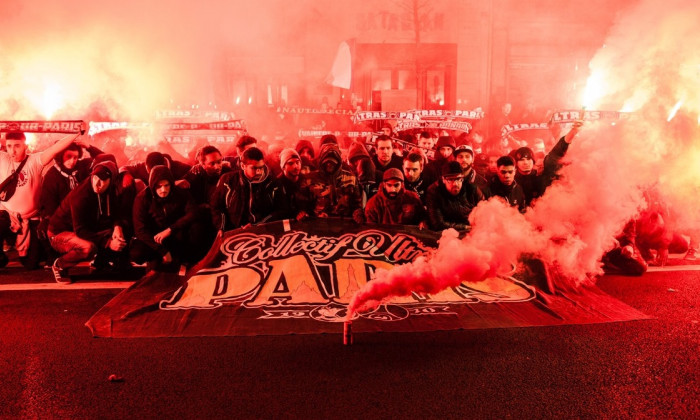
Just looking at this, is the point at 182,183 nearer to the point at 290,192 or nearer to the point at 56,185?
the point at 290,192

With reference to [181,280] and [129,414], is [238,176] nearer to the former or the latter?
[181,280]

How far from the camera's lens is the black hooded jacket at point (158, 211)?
6.43 meters

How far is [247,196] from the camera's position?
21.3 ft

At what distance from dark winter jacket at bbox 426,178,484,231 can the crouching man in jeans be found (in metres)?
3.44

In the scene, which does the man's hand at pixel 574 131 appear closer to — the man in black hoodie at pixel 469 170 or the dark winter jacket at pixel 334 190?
the man in black hoodie at pixel 469 170

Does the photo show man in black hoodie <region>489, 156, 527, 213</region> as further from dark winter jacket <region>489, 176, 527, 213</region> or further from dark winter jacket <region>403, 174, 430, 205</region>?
dark winter jacket <region>403, 174, 430, 205</region>

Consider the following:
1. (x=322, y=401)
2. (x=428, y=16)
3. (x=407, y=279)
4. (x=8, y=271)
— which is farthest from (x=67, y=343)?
(x=428, y=16)

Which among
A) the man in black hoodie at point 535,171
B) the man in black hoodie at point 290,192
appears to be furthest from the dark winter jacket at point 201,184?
the man in black hoodie at point 535,171

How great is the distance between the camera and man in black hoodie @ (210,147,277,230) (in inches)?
254

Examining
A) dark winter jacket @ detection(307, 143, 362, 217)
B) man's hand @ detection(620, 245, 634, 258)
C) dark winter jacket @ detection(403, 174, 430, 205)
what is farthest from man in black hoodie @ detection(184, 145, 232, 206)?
man's hand @ detection(620, 245, 634, 258)

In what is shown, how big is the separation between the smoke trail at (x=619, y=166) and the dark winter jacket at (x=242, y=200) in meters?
2.01

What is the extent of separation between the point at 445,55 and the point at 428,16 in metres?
1.56

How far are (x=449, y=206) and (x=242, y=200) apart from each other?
2.24 metres

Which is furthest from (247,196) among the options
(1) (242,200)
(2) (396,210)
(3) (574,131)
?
(3) (574,131)
